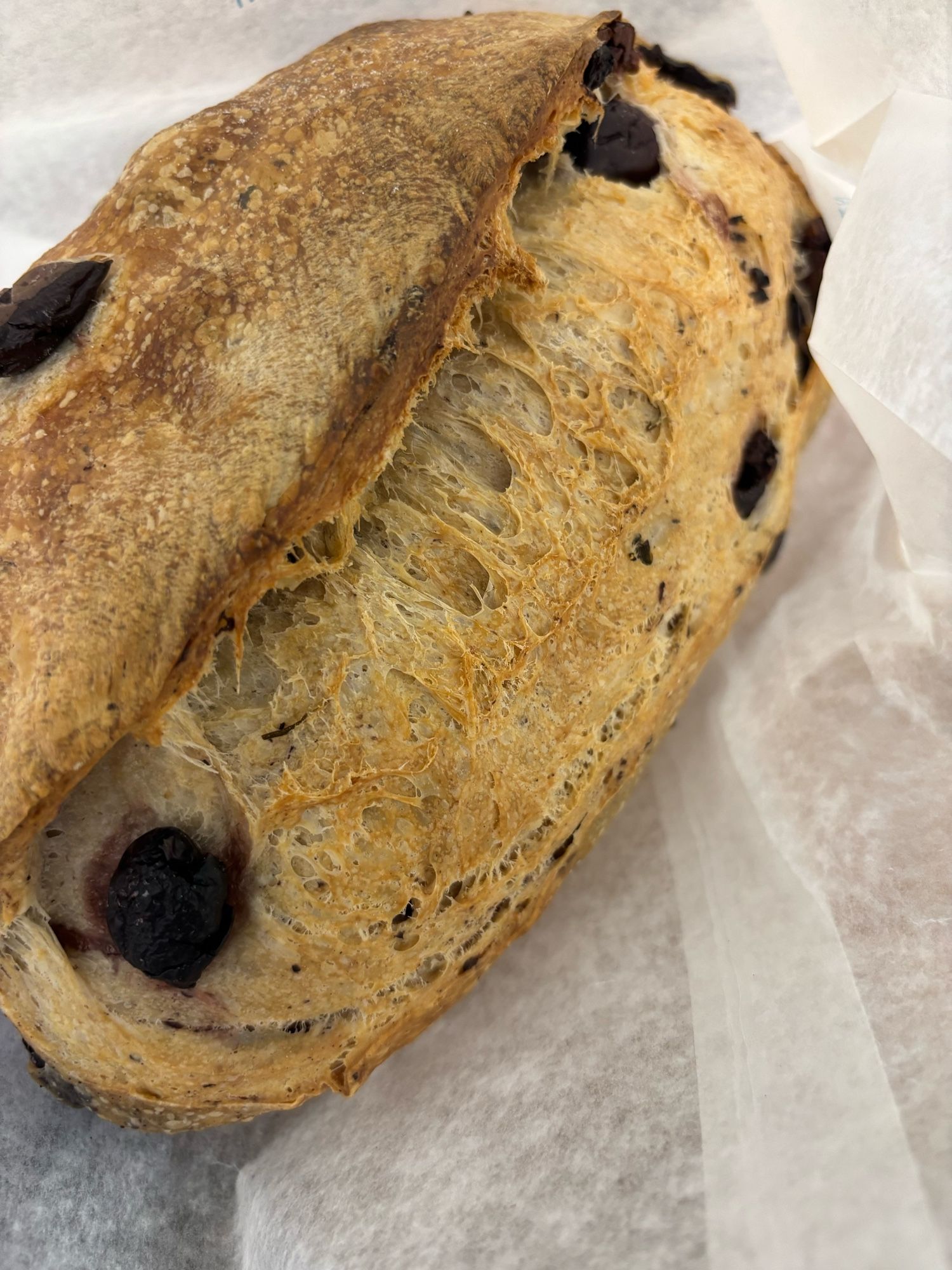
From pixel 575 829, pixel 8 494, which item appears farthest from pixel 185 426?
pixel 575 829

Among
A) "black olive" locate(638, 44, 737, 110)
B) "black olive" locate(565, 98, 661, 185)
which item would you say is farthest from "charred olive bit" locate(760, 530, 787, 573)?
"black olive" locate(638, 44, 737, 110)

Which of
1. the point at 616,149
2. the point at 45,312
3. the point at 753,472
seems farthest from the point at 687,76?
the point at 45,312

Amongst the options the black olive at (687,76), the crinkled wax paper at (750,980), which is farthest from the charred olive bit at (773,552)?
the black olive at (687,76)

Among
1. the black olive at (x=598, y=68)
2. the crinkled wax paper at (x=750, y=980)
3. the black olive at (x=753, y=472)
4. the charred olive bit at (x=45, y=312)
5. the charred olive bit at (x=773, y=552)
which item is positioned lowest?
the crinkled wax paper at (x=750, y=980)

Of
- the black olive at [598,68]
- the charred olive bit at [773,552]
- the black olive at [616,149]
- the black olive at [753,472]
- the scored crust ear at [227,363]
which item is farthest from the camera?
the charred olive bit at [773,552]

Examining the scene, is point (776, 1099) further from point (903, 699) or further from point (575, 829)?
point (903, 699)

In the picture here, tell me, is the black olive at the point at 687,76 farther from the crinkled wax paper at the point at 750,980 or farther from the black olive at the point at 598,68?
the black olive at the point at 598,68

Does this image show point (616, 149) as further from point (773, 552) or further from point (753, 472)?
point (773, 552)
